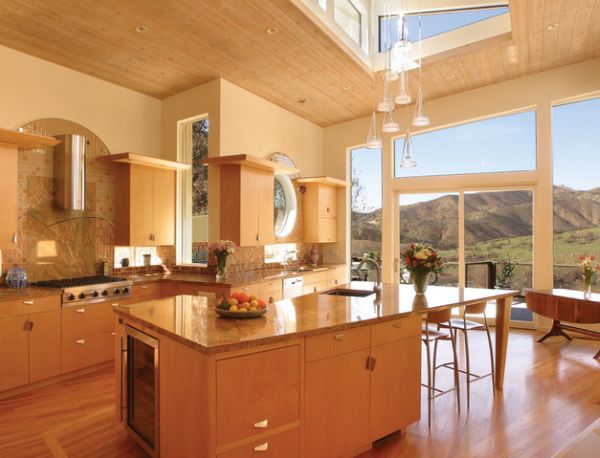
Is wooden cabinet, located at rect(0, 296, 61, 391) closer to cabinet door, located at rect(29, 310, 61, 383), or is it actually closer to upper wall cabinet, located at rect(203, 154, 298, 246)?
cabinet door, located at rect(29, 310, 61, 383)

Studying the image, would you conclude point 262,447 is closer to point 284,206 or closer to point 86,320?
point 86,320

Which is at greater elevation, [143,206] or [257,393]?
[143,206]

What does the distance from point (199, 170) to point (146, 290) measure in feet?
6.12

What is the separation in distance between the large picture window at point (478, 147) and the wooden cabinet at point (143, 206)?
396 centimetres

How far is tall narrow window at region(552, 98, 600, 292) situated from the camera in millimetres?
5855

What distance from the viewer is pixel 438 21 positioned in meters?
5.44

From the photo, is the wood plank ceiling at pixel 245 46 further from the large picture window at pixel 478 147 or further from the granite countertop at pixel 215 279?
the granite countertop at pixel 215 279

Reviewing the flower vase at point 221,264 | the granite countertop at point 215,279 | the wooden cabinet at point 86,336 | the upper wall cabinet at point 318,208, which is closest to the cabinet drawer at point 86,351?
the wooden cabinet at point 86,336

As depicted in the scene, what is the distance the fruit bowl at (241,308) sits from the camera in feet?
8.46

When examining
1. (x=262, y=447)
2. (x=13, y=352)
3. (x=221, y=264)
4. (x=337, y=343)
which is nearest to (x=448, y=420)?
(x=337, y=343)

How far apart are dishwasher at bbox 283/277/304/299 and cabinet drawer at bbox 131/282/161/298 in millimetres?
1614

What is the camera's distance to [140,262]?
18.4ft

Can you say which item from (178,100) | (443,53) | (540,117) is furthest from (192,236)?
(540,117)

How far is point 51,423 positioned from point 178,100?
423 centimetres
